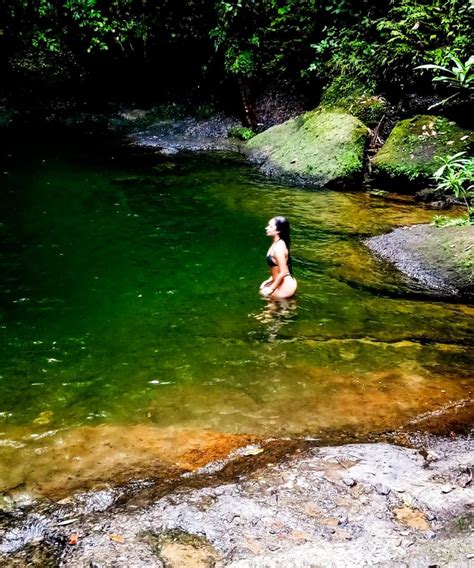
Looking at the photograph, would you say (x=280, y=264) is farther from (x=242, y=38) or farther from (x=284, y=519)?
(x=242, y=38)

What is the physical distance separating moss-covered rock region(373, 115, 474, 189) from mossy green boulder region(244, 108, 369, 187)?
616mm

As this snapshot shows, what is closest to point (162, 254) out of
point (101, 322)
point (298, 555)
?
point (101, 322)

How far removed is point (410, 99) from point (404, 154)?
→ 2346 mm

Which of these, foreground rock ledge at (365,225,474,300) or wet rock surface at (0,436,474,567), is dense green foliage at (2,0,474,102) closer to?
foreground rock ledge at (365,225,474,300)

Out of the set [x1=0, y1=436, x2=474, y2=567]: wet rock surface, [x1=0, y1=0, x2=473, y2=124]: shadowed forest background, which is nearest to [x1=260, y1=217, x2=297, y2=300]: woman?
[x1=0, y1=436, x2=474, y2=567]: wet rock surface

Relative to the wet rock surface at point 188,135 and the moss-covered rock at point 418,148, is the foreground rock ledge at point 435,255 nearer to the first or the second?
the moss-covered rock at point 418,148

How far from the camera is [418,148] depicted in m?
11.2

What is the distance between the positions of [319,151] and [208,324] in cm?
725

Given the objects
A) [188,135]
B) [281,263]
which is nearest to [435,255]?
[281,263]

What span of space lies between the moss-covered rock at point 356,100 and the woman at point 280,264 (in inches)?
288

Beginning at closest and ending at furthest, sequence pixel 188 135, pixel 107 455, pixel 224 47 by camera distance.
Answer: pixel 107 455 → pixel 224 47 → pixel 188 135

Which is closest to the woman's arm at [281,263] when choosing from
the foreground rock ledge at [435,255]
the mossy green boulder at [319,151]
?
the foreground rock ledge at [435,255]

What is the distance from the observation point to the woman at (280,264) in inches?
266

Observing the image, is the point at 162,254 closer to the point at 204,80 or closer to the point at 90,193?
the point at 90,193
